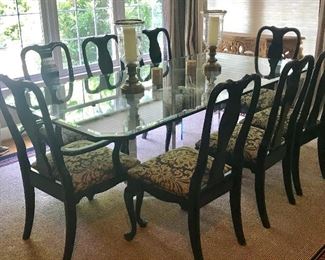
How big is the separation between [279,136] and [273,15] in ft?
8.75

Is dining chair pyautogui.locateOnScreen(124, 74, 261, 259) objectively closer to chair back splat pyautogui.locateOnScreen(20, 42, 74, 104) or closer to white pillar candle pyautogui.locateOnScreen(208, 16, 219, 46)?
chair back splat pyautogui.locateOnScreen(20, 42, 74, 104)

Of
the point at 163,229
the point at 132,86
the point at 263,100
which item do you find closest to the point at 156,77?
the point at 132,86

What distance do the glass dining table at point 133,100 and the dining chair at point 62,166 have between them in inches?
4.7

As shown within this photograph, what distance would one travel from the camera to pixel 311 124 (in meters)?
2.69

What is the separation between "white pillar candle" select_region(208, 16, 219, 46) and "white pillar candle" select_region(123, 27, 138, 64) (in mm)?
803

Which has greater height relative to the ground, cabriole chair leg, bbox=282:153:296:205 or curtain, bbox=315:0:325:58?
curtain, bbox=315:0:325:58

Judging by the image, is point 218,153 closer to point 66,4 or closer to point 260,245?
point 260,245

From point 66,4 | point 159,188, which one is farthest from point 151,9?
point 159,188

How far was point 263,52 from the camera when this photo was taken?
14.6ft

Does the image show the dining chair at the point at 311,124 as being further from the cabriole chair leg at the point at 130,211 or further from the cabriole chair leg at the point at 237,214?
the cabriole chair leg at the point at 130,211

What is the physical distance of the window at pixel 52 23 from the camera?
3.67 m

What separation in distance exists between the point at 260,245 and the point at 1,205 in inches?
62.8

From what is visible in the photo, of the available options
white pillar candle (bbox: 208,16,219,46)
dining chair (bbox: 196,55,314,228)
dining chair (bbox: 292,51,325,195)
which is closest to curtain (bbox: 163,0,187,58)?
white pillar candle (bbox: 208,16,219,46)

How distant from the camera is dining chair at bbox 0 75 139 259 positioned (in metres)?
1.81
